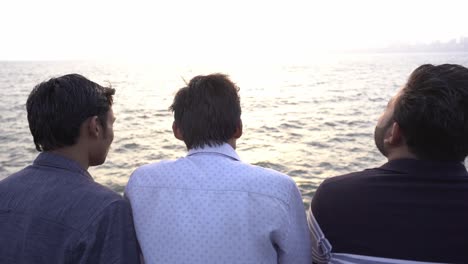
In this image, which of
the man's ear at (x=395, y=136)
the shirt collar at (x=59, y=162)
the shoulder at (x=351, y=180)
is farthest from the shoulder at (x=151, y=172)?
the man's ear at (x=395, y=136)

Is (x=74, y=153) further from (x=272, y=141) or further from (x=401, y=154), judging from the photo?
(x=272, y=141)

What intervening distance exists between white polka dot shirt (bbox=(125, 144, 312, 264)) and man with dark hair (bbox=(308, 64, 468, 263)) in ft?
0.68

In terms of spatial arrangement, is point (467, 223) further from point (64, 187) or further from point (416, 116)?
point (64, 187)

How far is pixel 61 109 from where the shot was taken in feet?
6.72

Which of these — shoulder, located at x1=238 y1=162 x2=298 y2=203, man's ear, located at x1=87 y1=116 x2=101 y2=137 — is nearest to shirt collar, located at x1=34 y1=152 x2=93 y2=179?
man's ear, located at x1=87 y1=116 x2=101 y2=137

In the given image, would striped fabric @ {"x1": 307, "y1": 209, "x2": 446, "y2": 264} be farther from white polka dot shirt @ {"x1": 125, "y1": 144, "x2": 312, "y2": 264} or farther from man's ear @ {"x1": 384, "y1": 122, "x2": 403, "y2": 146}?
man's ear @ {"x1": 384, "y1": 122, "x2": 403, "y2": 146}

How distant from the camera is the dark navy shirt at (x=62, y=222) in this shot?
1858 millimetres

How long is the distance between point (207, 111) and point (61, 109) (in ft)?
2.18

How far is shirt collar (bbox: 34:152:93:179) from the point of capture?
6.72 ft

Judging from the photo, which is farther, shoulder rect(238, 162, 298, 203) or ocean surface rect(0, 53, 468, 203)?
ocean surface rect(0, 53, 468, 203)

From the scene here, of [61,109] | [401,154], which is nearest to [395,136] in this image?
[401,154]

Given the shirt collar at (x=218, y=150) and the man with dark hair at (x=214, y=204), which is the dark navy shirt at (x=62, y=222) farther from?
the shirt collar at (x=218, y=150)

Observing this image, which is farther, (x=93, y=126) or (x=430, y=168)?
(x=93, y=126)

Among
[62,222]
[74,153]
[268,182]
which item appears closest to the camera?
[62,222]
